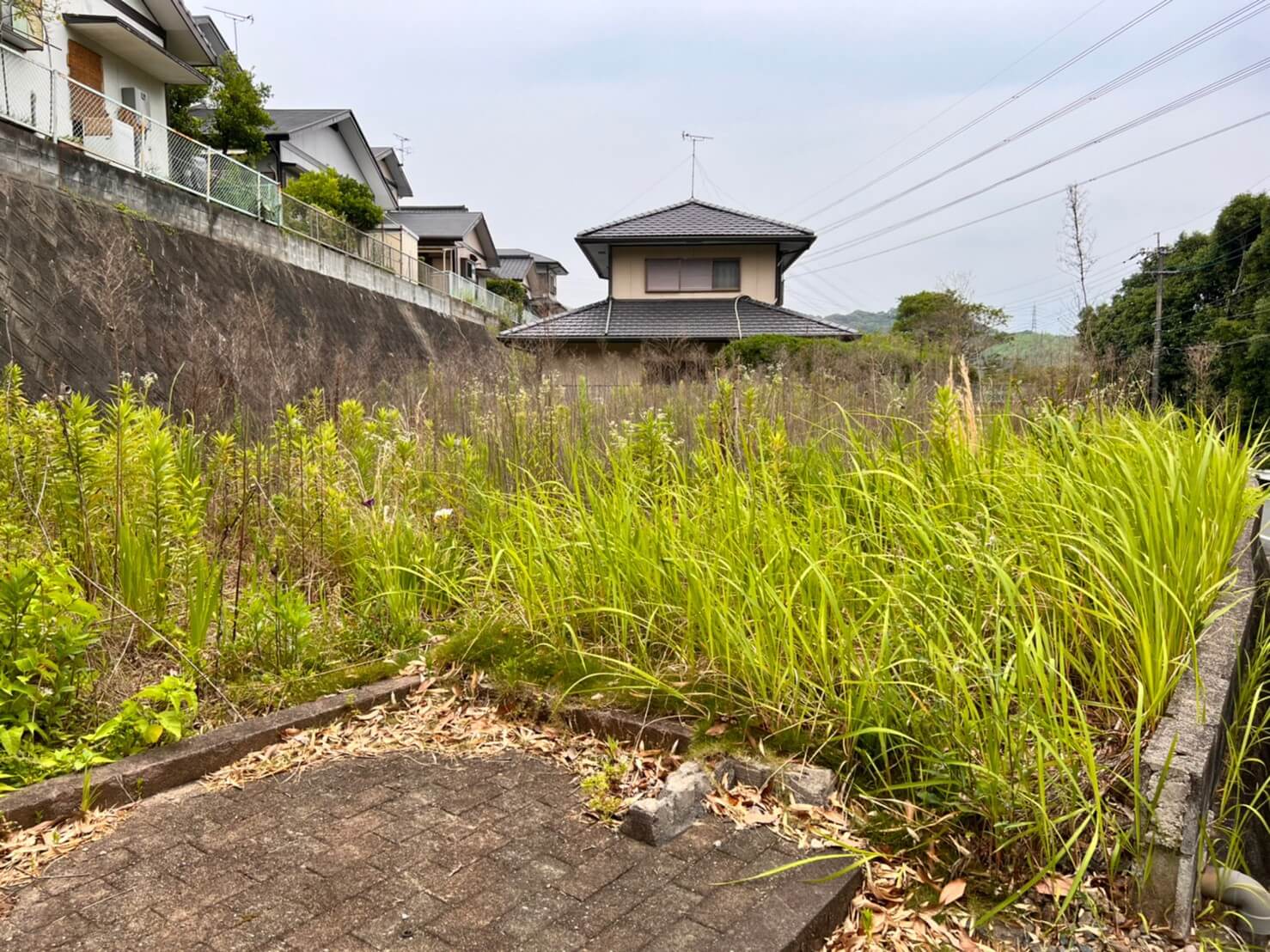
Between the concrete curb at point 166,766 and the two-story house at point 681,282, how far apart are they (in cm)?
1695

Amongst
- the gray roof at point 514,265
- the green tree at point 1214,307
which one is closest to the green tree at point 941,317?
the green tree at point 1214,307

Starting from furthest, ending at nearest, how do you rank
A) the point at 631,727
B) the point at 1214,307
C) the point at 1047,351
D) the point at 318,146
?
the point at 318,146 → the point at 1214,307 → the point at 1047,351 → the point at 631,727

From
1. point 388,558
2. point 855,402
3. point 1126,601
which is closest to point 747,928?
point 1126,601

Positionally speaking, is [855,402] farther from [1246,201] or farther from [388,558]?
[1246,201]

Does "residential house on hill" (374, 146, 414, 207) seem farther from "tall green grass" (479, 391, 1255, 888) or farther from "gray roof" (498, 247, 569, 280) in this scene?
"tall green grass" (479, 391, 1255, 888)

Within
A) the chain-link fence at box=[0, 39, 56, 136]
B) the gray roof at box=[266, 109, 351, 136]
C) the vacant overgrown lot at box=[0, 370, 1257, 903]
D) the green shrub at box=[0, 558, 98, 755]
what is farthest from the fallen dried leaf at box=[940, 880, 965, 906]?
the gray roof at box=[266, 109, 351, 136]

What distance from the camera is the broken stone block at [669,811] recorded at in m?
2.07

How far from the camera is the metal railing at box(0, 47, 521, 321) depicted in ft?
32.9

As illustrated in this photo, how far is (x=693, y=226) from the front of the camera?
20.8 m

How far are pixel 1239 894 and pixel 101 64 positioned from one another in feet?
69.9

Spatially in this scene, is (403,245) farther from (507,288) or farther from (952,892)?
(952,892)

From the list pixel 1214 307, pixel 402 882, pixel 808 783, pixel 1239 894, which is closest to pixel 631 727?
pixel 808 783

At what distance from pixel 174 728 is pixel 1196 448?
4590 millimetres

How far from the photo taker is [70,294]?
9062 mm
